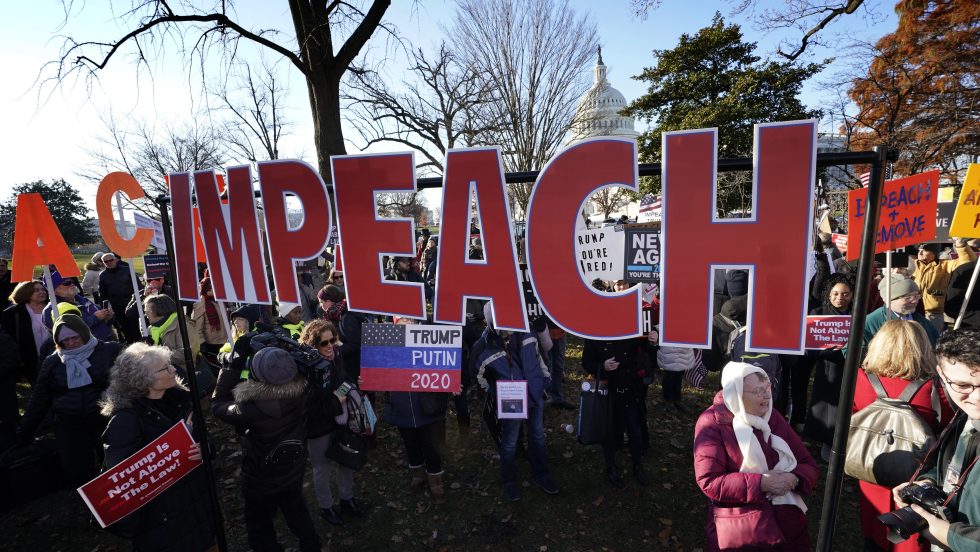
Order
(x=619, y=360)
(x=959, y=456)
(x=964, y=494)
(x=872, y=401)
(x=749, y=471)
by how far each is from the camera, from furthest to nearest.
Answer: (x=619, y=360)
(x=872, y=401)
(x=749, y=471)
(x=959, y=456)
(x=964, y=494)

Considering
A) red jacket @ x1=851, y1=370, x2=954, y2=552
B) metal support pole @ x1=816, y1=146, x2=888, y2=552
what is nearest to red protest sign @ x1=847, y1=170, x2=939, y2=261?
red jacket @ x1=851, y1=370, x2=954, y2=552

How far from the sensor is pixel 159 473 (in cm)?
275

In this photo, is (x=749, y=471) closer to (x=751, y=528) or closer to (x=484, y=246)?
(x=751, y=528)

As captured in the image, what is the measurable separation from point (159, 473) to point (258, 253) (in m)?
1.58

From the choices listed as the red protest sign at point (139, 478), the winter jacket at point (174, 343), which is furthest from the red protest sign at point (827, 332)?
the winter jacket at point (174, 343)

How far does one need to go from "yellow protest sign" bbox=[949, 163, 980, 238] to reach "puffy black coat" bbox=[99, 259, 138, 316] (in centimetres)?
1292

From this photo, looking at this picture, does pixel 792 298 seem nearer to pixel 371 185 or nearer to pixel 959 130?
pixel 371 185

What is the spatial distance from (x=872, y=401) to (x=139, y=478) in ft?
16.0

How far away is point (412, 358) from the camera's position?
3.84m

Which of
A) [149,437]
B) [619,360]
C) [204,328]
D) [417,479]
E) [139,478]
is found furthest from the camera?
[204,328]

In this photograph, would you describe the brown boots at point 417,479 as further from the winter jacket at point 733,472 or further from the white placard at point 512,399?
the winter jacket at point 733,472

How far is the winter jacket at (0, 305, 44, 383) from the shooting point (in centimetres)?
588

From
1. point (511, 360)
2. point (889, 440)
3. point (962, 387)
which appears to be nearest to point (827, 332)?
point (889, 440)

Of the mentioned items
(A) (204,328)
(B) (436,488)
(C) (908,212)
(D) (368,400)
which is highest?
(C) (908,212)
